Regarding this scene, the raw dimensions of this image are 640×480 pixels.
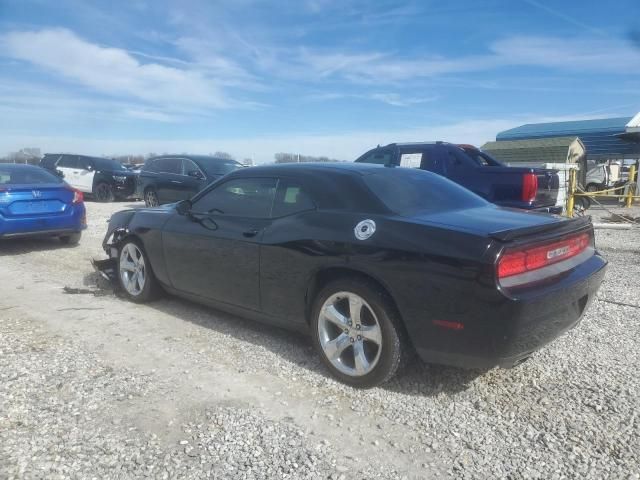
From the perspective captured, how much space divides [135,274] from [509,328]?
12.1ft

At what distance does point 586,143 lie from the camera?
2434 centimetres

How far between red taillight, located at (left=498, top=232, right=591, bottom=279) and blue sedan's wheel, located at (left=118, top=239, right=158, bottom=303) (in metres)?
3.33

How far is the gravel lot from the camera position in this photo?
92.0 inches

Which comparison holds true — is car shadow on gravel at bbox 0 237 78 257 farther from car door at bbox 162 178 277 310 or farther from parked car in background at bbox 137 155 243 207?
car door at bbox 162 178 277 310

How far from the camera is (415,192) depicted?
11.7 ft

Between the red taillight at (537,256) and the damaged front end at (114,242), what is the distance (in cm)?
374

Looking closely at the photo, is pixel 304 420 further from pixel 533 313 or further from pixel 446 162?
pixel 446 162

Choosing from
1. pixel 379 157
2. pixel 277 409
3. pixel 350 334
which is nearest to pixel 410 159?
pixel 379 157

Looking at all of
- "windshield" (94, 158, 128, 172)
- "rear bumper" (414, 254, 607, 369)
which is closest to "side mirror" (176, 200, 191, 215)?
"rear bumper" (414, 254, 607, 369)

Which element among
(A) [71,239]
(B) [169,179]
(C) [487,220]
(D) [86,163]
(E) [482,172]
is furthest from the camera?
(D) [86,163]

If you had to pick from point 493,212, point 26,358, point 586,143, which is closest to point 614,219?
point 493,212

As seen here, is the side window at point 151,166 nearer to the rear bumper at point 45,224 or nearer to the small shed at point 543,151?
the rear bumper at point 45,224

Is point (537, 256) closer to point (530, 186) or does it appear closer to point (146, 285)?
point (146, 285)

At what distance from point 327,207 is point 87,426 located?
75.1 inches
